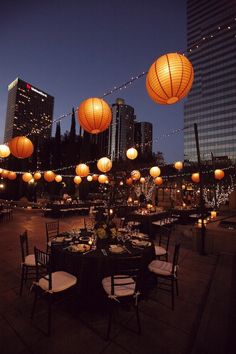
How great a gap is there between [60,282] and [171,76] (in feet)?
11.5

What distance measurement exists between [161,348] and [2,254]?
16.6 ft

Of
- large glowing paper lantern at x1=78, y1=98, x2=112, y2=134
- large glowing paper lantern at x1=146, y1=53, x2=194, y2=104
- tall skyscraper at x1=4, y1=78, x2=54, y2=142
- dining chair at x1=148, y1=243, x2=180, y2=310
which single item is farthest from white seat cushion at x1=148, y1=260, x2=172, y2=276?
tall skyscraper at x1=4, y1=78, x2=54, y2=142

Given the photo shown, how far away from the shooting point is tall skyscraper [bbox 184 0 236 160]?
72562mm

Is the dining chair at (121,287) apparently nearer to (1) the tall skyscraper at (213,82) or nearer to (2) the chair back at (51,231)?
(2) the chair back at (51,231)

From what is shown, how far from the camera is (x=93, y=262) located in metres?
3.25

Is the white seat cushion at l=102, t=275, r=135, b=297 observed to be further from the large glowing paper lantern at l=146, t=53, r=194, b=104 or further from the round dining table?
the large glowing paper lantern at l=146, t=53, r=194, b=104

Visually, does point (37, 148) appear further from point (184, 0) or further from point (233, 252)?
point (184, 0)

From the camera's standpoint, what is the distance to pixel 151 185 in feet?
66.4

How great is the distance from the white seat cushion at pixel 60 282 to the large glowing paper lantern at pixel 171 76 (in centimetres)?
321

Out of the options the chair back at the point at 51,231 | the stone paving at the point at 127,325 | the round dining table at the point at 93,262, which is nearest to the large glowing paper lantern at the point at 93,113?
the round dining table at the point at 93,262

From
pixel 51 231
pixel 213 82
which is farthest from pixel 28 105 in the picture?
pixel 51 231

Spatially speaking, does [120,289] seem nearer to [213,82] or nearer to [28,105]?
[213,82]

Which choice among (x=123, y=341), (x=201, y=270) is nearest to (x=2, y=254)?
(x=123, y=341)

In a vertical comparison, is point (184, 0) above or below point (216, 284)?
above
